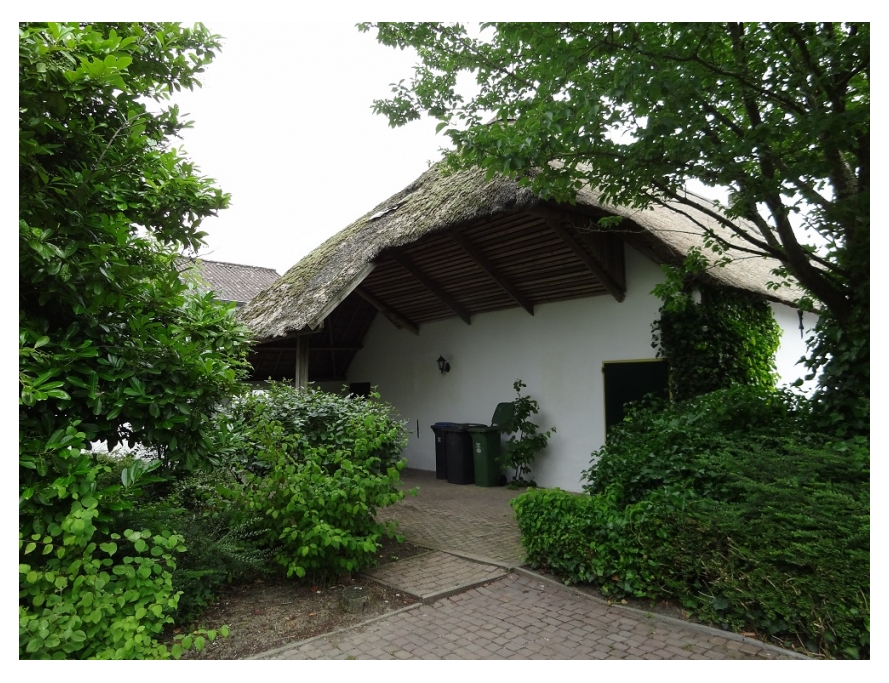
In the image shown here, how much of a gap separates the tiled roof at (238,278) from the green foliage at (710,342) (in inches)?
774

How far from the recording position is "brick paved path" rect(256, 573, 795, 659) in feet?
13.2

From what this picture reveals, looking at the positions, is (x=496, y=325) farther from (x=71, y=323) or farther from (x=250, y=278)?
(x=250, y=278)

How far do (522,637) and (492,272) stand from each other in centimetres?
662

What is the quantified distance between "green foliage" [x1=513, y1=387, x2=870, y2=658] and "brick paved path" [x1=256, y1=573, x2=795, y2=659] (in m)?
0.29

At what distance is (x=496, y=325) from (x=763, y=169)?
652cm

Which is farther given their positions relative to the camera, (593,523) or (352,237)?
(352,237)

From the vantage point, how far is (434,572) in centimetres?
575

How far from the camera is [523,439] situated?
33.5 feet

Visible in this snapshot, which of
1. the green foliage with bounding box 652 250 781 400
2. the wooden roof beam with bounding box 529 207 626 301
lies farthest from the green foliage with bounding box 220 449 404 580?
the green foliage with bounding box 652 250 781 400

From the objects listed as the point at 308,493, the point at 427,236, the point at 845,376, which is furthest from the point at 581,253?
the point at 308,493

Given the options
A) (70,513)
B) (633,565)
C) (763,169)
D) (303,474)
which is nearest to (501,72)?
(763,169)

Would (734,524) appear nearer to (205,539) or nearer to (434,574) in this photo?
(434,574)

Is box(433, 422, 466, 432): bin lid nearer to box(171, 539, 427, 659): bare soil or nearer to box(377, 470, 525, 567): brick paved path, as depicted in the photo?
box(377, 470, 525, 567): brick paved path

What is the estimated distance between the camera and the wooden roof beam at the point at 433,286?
11.0 m
